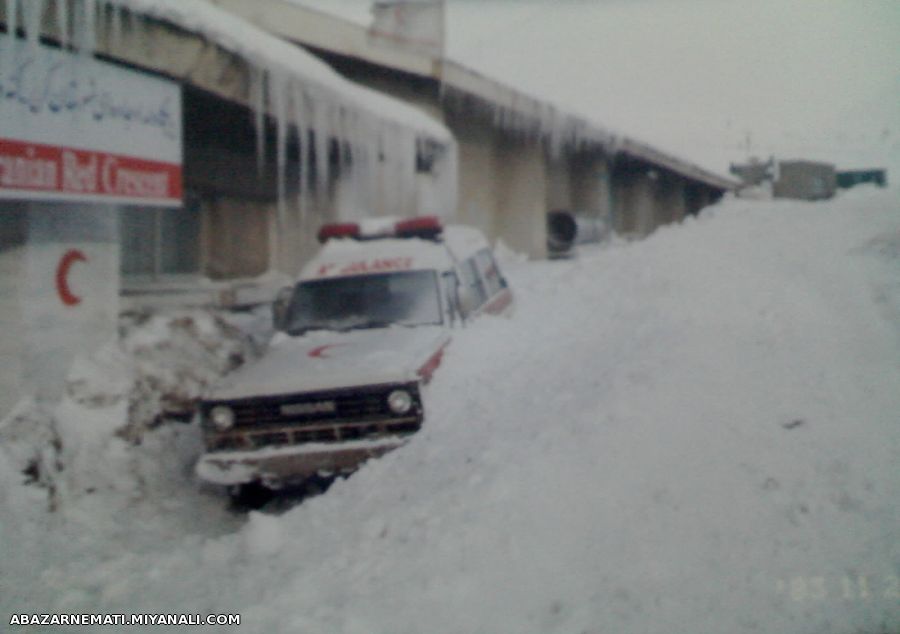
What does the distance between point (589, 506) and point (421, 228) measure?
393 cm

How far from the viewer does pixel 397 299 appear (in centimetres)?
678

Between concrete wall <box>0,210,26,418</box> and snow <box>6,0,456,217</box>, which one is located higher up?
snow <box>6,0,456,217</box>

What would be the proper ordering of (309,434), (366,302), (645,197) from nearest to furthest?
(309,434) → (366,302) → (645,197)

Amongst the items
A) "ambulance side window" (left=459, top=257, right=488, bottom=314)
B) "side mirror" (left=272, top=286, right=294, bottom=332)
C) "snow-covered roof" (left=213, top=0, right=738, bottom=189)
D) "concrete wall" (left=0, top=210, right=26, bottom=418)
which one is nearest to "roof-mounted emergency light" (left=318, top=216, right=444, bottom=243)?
"ambulance side window" (left=459, top=257, right=488, bottom=314)

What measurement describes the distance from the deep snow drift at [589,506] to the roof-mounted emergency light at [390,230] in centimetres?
130

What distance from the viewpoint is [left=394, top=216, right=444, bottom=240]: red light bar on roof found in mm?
7492

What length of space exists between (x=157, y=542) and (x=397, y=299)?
2.64m

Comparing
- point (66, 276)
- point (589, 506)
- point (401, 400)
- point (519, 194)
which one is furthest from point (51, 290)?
point (519, 194)

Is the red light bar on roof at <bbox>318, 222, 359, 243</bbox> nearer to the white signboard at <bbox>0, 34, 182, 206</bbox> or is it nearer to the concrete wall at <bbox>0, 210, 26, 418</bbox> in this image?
the white signboard at <bbox>0, 34, 182, 206</bbox>

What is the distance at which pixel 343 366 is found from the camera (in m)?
5.62

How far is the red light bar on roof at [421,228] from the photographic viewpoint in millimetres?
7492

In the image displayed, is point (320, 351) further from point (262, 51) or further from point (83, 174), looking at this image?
point (262, 51)

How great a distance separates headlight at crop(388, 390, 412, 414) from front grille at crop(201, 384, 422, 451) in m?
0.03

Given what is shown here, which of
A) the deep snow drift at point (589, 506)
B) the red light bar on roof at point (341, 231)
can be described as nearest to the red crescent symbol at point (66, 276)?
the deep snow drift at point (589, 506)
